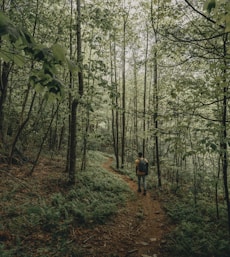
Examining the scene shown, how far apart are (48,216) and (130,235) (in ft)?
8.84

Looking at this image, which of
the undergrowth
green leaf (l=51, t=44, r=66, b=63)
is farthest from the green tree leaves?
the undergrowth

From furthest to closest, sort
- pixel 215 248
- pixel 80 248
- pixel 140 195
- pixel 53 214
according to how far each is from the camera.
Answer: pixel 140 195 < pixel 53 214 < pixel 215 248 < pixel 80 248

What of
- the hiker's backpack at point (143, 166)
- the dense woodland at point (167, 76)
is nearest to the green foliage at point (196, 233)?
the dense woodland at point (167, 76)

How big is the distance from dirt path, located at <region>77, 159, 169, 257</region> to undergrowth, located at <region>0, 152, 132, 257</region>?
1.28 feet

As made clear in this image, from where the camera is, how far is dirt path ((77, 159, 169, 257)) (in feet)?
16.7

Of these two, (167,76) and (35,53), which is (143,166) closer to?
(167,76)

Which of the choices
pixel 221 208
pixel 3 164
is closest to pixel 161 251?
pixel 221 208

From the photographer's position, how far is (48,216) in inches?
226

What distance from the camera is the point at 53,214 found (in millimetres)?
5875

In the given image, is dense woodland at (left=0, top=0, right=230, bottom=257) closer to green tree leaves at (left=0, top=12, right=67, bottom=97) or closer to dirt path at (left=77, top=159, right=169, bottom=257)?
green tree leaves at (left=0, top=12, right=67, bottom=97)

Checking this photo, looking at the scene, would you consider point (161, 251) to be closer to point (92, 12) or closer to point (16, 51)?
point (16, 51)

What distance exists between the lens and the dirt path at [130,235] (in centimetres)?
510

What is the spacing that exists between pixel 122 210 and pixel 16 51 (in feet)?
24.8

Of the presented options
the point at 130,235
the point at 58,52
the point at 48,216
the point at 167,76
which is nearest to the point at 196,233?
the point at 130,235
